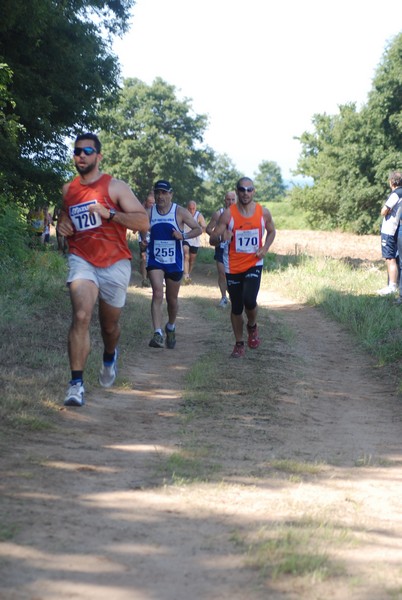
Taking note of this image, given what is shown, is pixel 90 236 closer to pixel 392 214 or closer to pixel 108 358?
pixel 108 358

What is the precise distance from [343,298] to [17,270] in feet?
19.0

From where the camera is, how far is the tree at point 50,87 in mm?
17125

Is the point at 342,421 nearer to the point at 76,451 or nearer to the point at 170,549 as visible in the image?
the point at 76,451

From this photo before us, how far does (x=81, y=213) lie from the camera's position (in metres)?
7.17

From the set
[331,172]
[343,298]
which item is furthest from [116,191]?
[331,172]

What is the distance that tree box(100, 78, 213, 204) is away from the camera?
61.1m

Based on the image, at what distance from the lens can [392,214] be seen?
1468 centimetres

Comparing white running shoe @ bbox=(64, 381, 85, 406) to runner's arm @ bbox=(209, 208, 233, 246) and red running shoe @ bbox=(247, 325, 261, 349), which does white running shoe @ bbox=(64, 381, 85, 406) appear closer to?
runner's arm @ bbox=(209, 208, 233, 246)

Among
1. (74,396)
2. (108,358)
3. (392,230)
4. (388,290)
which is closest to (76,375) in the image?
(74,396)

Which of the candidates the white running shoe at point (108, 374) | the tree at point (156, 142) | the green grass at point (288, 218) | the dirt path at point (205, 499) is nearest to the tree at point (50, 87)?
the white running shoe at point (108, 374)

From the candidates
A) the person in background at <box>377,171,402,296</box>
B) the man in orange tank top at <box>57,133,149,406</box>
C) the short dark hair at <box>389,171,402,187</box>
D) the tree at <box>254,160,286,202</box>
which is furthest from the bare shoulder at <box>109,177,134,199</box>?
the tree at <box>254,160,286,202</box>

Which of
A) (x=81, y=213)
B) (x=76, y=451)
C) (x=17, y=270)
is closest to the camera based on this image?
(x=76, y=451)

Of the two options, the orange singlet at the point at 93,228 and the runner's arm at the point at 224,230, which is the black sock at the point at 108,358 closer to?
the orange singlet at the point at 93,228

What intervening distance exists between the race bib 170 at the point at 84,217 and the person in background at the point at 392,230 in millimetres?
7371
